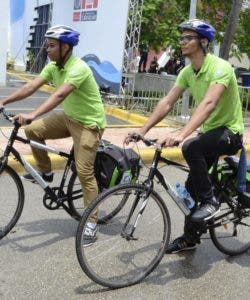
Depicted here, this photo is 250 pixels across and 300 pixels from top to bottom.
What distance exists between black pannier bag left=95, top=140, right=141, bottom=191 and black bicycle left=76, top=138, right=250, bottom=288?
0.28 m

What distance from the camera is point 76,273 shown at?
13.6 feet

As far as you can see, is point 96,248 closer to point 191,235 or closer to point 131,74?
point 191,235

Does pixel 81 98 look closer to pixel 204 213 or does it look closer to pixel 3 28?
pixel 204 213

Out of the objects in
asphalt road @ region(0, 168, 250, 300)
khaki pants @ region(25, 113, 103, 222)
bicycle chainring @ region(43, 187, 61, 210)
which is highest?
khaki pants @ region(25, 113, 103, 222)

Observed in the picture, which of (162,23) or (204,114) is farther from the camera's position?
(162,23)

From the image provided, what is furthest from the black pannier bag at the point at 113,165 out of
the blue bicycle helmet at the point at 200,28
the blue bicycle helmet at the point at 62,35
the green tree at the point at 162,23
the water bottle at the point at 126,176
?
the green tree at the point at 162,23

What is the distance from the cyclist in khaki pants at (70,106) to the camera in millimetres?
4480

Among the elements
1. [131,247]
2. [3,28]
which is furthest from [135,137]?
[3,28]

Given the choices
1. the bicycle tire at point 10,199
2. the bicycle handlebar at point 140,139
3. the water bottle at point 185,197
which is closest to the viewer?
the bicycle handlebar at point 140,139

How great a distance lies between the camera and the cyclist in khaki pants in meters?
4.48

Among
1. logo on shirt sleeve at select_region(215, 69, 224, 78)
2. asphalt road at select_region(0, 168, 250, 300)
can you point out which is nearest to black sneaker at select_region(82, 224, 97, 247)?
asphalt road at select_region(0, 168, 250, 300)

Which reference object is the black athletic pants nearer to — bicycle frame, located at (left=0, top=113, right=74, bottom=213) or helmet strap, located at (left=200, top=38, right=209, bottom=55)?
helmet strap, located at (left=200, top=38, right=209, bottom=55)

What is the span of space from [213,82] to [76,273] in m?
1.82

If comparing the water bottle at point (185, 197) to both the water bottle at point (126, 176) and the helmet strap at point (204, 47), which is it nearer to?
the water bottle at point (126, 176)
